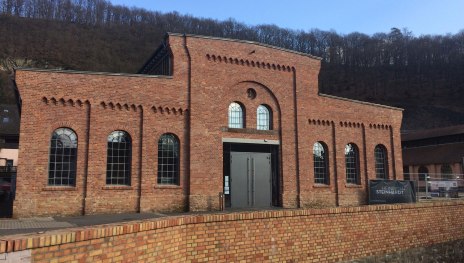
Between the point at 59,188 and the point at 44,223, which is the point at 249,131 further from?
the point at 44,223

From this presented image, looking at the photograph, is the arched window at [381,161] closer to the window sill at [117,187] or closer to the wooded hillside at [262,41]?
the window sill at [117,187]

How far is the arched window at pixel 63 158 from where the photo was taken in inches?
635

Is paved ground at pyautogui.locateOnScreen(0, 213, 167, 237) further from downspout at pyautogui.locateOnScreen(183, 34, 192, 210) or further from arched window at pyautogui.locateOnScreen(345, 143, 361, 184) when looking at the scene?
arched window at pyautogui.locateOnScreen(345, 143, 361, 184)

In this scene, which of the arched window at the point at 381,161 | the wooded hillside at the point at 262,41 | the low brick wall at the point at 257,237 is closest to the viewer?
the low brick wall at the point at 257,237

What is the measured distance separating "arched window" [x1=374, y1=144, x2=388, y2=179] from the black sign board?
4.38 meters

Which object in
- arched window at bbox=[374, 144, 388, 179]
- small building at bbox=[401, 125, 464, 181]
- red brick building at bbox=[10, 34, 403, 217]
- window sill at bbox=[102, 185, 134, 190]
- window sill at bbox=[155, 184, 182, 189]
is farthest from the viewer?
small building at bbox=[401, 125, 464, 181]

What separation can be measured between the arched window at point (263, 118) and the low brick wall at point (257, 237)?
9637 millimetres

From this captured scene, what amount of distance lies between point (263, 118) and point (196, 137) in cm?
415

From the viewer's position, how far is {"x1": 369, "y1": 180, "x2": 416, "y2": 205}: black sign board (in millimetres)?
19391

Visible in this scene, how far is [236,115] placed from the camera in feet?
66.5

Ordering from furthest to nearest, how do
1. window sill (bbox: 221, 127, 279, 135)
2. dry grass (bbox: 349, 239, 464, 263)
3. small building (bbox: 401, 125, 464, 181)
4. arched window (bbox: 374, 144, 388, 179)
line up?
small building (bbox: 401, 125, 464, 181) → arched window (bbox: 374, 144, 388, 179) → window sill (bbox: 221, 127, 279, 135) → dry grass (bbox: 349, 239, 464, 263)

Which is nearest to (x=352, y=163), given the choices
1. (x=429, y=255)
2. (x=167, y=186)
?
(x=167, y=186)

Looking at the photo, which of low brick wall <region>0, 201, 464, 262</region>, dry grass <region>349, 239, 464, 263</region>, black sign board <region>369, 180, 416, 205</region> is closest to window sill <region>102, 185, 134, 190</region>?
low brick wall <region>0, 201, 464, 262</region>

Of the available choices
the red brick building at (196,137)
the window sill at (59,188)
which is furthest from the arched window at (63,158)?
the window sill at (59,188)
